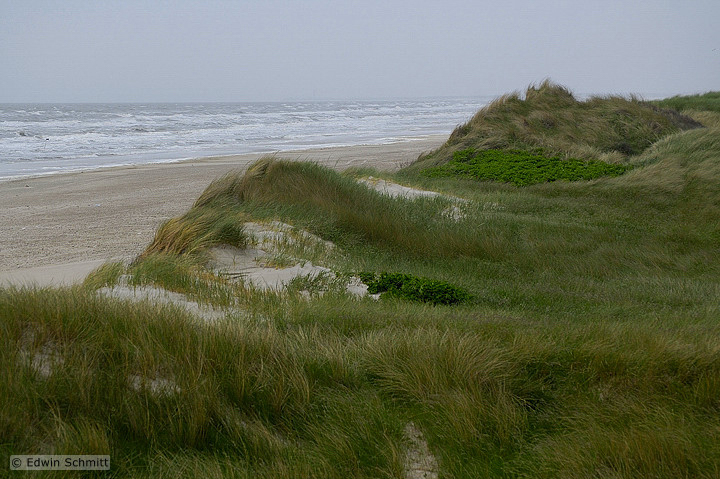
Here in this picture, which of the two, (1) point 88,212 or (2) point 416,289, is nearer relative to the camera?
(2) point 416,289

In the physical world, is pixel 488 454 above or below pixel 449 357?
below

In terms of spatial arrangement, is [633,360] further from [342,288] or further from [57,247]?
[57,247]

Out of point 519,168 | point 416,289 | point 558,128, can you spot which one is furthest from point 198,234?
point 558,128

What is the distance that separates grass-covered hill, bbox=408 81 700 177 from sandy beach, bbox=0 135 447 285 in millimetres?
3214

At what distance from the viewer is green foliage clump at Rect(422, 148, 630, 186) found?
50.2 ft

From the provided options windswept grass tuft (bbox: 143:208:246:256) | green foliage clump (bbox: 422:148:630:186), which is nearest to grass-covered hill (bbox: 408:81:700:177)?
green foliage clump (bbox: 422:148:630:186)

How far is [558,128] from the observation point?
21969mm

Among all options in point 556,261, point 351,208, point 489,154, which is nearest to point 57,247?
point 351,208

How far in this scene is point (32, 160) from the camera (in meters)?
25.9

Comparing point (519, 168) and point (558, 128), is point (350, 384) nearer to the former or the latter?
point (519, 168)

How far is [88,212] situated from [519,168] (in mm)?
10509

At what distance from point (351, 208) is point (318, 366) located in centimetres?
632

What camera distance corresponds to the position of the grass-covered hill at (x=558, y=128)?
62.8 feet

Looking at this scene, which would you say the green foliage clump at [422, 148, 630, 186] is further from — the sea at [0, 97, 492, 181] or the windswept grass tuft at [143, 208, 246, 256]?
the sea at [0, 97, 492, 181]
